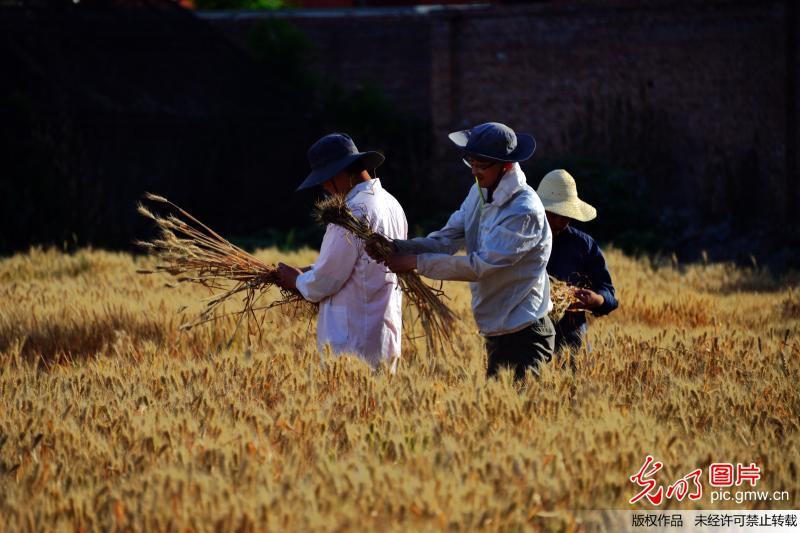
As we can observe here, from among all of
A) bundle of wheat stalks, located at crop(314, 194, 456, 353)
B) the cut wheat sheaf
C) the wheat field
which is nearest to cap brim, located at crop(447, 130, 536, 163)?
bundle of wheat stalks, located at crop(314, 194, 456, 353)

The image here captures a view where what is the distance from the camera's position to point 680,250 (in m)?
18.0

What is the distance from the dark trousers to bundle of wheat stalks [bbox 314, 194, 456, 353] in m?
0.35

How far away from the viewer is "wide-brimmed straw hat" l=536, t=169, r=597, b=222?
6227 mm

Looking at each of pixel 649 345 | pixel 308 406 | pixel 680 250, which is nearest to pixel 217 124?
pixel 680 250

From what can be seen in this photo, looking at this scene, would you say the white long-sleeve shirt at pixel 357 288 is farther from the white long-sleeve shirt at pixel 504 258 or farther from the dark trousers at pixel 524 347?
the dark trousers at pixel 524 347

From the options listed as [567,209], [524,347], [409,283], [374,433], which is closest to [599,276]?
[567,209]

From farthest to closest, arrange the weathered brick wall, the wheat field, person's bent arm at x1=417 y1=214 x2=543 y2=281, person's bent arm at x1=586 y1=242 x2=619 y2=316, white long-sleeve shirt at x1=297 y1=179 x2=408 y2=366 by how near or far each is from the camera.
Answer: the weathered brick wall < person's bent arm at x1=586 y1=242 x2=619 y2=316 < white long-sleeve shirt at x1=297 y1=179 x2=408 y2=366 < person's bent arm at x1=417 y1=214 x2=543 y2=281 < the wheat field

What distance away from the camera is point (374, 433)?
443 centimetres

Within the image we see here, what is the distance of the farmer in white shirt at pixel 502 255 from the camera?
516 centimetres

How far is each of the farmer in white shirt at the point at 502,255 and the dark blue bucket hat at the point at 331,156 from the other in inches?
16.8

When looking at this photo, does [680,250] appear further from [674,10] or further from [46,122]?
[46,122]

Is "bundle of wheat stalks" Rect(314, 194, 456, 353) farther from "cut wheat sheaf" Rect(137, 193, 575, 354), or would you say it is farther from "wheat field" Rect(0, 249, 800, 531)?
"wheat field" Rect(0, 249, 800, 531)

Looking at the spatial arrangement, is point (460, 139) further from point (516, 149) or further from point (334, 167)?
point (334, 167)

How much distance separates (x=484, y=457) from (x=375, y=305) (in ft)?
5.70
